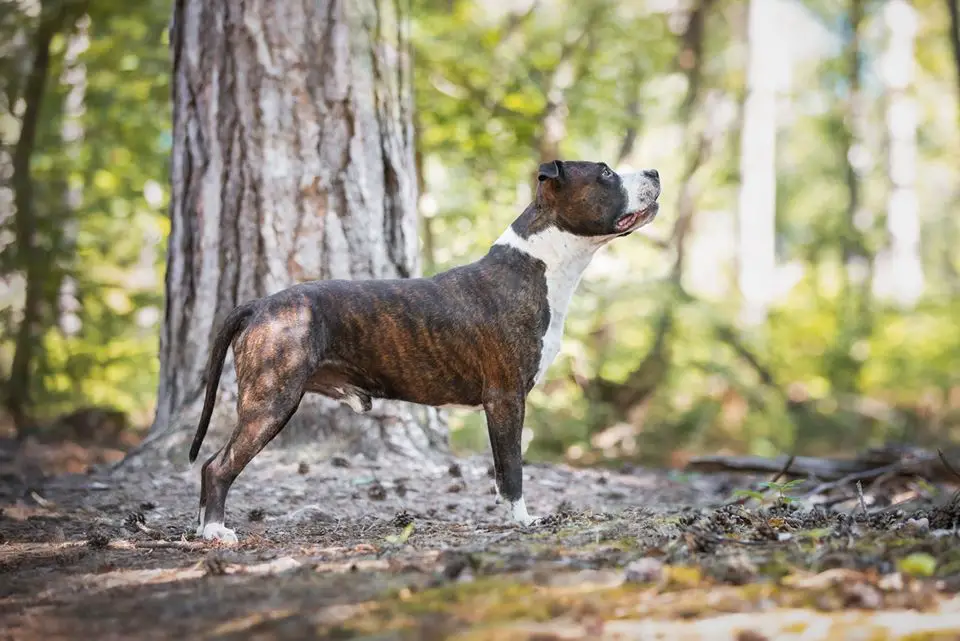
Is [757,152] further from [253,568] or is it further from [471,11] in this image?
[253,568]

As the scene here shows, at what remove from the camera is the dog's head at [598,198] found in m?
5.21

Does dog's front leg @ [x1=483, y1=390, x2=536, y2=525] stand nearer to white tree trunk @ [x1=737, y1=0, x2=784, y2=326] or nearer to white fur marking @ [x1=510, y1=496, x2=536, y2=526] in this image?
white fur marking @ [x1=510, y1=496, x2=536, y2=526]

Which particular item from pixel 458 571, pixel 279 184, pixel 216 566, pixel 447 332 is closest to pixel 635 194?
pixel 447 332

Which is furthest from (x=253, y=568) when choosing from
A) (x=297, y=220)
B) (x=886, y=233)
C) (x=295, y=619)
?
(x=886, y=233)

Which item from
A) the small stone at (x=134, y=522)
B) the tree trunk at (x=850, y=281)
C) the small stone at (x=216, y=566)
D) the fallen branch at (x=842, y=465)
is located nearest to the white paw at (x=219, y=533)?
the small stone at (x=134, y=522)

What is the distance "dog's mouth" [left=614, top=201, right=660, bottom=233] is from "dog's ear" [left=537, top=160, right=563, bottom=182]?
0.41 m

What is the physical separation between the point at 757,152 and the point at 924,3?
13.6 metres

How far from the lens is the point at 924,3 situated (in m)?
26.8

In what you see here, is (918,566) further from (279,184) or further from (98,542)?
(279,184)

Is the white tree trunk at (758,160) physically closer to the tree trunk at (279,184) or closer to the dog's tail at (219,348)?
the tree trunk at (279,184)

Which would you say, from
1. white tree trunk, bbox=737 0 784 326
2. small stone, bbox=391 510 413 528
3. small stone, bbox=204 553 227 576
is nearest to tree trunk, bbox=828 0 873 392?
white tree trunk, bbox=737 0 784 326

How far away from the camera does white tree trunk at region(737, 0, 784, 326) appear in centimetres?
1628

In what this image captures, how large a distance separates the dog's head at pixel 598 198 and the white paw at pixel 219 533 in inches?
94.3

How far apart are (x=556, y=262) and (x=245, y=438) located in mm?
→ 1930
